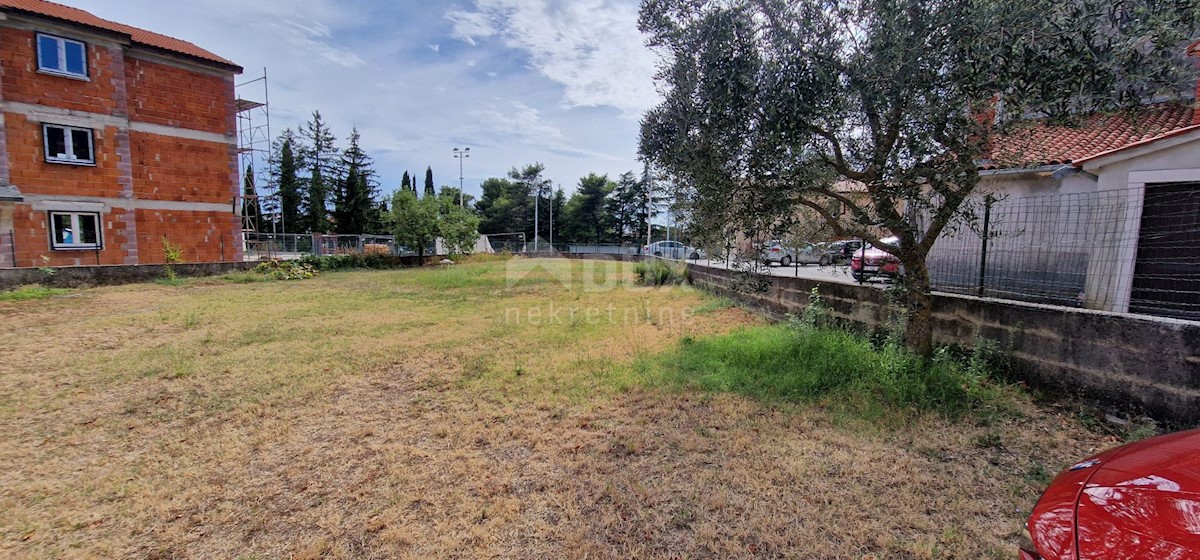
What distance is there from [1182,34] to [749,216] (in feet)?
8.84

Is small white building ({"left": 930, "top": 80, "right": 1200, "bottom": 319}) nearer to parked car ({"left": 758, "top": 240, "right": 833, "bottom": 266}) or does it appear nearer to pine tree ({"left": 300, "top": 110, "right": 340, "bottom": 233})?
parked car ({"left": 758, "top": 240, "right": 833, "bottom": 266})

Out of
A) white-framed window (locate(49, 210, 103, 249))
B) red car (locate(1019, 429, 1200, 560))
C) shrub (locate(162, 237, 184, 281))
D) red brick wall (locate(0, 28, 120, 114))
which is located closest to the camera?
red car (locate(1019, 429, 1200, 560))

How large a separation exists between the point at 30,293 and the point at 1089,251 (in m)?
17.4

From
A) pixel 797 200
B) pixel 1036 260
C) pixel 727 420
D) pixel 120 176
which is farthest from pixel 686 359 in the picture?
pixel 120 176

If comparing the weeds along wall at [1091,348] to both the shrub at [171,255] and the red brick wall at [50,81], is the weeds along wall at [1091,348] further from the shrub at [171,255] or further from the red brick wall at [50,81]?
the red brick wall at [50,81]

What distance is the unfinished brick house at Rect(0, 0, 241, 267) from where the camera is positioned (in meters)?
12.9

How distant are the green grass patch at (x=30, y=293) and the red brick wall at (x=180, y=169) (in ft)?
20.0

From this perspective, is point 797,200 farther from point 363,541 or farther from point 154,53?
point 154,53

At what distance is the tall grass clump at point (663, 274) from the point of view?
1394cm

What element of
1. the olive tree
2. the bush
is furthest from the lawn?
the bush

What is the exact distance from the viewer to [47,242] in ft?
43.9

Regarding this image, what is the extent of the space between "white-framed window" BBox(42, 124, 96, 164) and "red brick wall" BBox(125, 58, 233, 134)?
1.42 metres

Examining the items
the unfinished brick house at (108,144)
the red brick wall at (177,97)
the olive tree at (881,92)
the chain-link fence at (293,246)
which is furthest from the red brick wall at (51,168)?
the olive tree at (881,92)

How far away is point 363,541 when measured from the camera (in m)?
2.30
